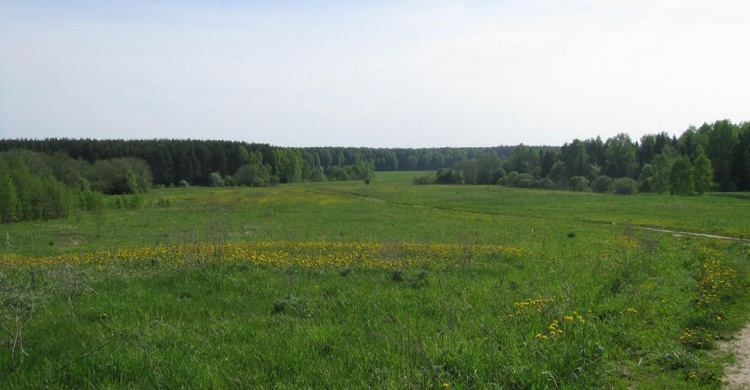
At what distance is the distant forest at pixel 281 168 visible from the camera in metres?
50.6

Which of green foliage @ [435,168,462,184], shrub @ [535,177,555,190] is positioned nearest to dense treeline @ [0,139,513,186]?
green foliage @ [435,168,462,184]

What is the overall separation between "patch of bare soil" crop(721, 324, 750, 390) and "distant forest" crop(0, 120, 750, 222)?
154 ft

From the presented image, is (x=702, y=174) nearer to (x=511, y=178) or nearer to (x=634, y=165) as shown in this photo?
(x=634, y=165)

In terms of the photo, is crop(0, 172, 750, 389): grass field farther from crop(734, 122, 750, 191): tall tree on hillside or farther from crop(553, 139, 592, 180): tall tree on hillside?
crop(553, 139, 592, 180): tall tree on hillside

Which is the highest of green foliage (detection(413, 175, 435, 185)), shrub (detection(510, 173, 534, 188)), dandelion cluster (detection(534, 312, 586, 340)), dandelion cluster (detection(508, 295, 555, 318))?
dandelion cluster (detection(534, 312, 586, 340))

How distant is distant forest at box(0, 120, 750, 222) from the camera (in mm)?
50578

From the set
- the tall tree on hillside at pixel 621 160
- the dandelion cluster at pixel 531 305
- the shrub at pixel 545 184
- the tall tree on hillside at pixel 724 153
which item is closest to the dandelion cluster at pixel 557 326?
the dandelion cluster at pixel 531 305

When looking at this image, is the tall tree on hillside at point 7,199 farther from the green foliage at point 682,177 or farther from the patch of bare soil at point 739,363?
the green foliage at point 682,177

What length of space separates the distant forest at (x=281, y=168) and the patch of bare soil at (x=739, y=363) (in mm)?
46917

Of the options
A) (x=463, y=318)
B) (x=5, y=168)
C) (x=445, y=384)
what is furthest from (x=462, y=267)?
(x=5, y=168)

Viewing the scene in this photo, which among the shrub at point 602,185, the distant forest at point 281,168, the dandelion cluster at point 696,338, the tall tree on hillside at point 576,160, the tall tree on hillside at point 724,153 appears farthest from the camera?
the tall tree on hillside at point 576,160

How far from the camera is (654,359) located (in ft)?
23.0

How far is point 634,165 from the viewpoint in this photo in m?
109

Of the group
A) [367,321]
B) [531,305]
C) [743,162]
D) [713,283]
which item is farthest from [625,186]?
[367,321]
